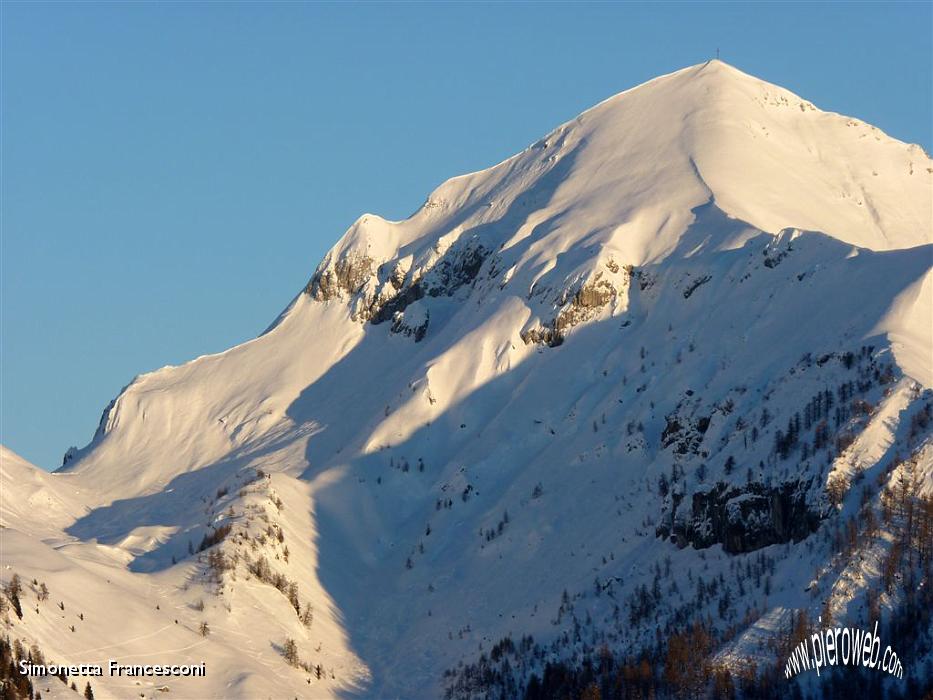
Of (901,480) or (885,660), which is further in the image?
A: (901,480)

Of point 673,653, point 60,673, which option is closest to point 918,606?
point 673,653

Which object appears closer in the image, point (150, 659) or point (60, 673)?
point (60, 673)

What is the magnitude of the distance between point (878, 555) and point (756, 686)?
17.4 m

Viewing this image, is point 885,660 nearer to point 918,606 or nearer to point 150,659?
point 918,606

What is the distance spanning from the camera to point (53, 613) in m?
198

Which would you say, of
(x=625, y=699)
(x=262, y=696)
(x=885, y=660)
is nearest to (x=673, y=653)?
(x=625, y=699)

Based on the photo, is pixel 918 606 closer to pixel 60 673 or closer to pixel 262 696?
pixel 262 696

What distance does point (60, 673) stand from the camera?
184 meters

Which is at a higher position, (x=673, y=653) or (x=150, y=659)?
(x=150, y=659)

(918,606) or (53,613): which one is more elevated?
(53,613)

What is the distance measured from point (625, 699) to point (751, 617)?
1418cm

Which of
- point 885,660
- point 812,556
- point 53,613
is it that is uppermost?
point 53,613

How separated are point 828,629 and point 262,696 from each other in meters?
52.0

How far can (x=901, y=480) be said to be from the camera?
200 meters
